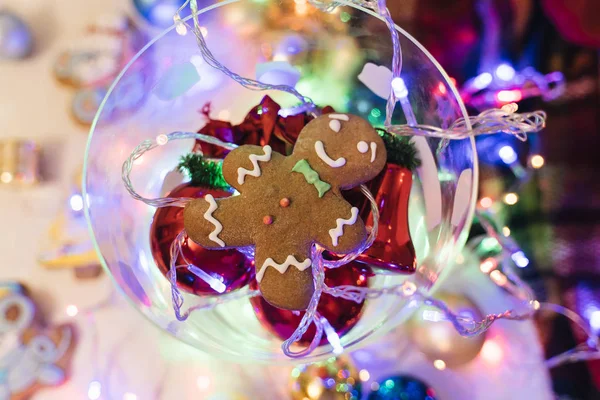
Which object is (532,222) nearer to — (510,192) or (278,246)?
(510,192)

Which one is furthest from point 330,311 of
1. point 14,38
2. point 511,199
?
point 14,38

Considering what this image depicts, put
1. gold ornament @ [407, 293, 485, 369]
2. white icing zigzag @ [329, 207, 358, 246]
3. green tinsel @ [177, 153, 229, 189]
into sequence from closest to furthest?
white icing zigzag @ [329, 207, 358, 246] → green tinsel @ [177, 153, 229, 189] → gold ornament @ [407, 293, 485, 369]

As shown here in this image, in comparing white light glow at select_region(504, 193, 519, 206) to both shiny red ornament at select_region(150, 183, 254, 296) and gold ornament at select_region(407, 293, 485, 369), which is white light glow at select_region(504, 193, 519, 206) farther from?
shiny red ornament at select_region(150, 183, 254, 296)

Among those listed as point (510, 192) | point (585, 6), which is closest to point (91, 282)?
point (510, 192)

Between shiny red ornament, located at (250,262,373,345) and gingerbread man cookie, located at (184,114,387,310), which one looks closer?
gingerbread man cookie, located at (184,114,387,310)

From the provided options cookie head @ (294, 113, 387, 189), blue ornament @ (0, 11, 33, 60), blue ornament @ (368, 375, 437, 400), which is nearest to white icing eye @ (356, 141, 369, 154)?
cookie head @ (294, 113, 387, 189)

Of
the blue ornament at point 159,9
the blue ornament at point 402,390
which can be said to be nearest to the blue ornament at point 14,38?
the blue ornament at point 159,9
